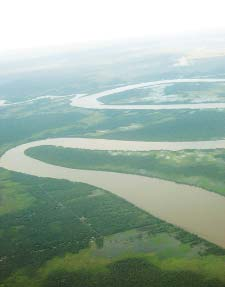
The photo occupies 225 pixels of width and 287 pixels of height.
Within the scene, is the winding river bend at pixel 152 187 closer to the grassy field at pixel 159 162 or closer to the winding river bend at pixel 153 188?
the winding river bend at pixel 153 188

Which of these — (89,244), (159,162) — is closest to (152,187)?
(159,162)

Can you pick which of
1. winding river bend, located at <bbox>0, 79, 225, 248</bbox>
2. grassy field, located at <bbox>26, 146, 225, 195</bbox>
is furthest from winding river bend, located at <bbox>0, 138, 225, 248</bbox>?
grassy field, located at <bbox>26, 146, 225, 195</bbox>

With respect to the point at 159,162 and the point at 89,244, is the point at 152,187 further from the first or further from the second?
the point at 89,244

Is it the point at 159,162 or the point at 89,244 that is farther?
the point at 159,162

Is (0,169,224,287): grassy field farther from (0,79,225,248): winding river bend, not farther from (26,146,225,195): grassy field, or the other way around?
(26,146,225,195): grassy field

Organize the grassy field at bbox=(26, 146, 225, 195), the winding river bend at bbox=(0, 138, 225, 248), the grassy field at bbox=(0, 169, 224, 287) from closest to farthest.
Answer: the grassy field at bbox=(0, 169, 224, 287) → the winding river bend at bbox=(0, 138, 225, 248) → the grassy field at bbox=(26, 146, 225, 195)

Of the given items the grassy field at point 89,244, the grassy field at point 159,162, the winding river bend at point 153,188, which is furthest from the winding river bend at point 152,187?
the grassy field at point 89,244

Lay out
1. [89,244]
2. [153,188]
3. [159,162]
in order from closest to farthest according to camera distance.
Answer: [89,244] → [153,188] → [159,162]
